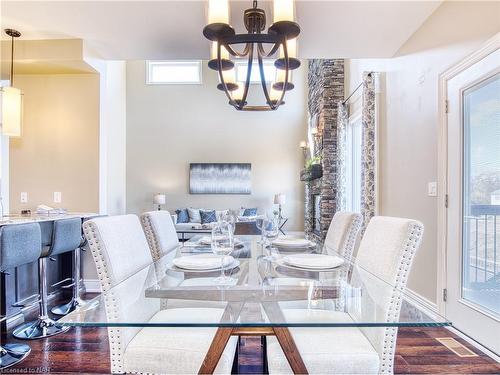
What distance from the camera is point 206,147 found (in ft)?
26.2

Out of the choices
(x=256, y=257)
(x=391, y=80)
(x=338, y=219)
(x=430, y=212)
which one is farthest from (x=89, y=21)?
(x=430, y=212)

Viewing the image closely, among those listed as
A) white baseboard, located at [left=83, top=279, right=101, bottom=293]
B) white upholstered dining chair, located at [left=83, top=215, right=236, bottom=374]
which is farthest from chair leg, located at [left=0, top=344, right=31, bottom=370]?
white baseboard, located at [left=83, top=279, right=101, bottom=293]

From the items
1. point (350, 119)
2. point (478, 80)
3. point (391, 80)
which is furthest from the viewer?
point (350, 119)

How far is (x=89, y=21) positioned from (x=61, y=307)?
103 inches

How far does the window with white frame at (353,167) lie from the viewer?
5.09 meters

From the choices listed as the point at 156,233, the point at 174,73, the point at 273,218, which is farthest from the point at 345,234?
the point at 174,73

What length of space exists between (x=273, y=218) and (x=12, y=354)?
1.95 meters

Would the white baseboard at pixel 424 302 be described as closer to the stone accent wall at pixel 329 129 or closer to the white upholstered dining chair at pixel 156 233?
the white upholstered dining chair at pixel 156 233

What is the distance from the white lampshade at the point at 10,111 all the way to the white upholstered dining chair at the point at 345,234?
295cm

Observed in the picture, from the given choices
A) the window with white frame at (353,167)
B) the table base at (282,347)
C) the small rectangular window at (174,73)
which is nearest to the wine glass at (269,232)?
the table base at (282,347)

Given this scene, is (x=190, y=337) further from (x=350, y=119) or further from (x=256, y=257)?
(x=350, y=119)

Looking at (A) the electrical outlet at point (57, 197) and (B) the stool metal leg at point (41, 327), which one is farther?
(A) the electrical outlet at point (57, 197)

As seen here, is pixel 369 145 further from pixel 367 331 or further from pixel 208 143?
pixel 208 143

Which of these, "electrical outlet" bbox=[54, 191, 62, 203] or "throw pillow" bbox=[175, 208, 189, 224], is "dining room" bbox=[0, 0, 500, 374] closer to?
"electrical outlet" bbox=[54, 191, 62, 203]
